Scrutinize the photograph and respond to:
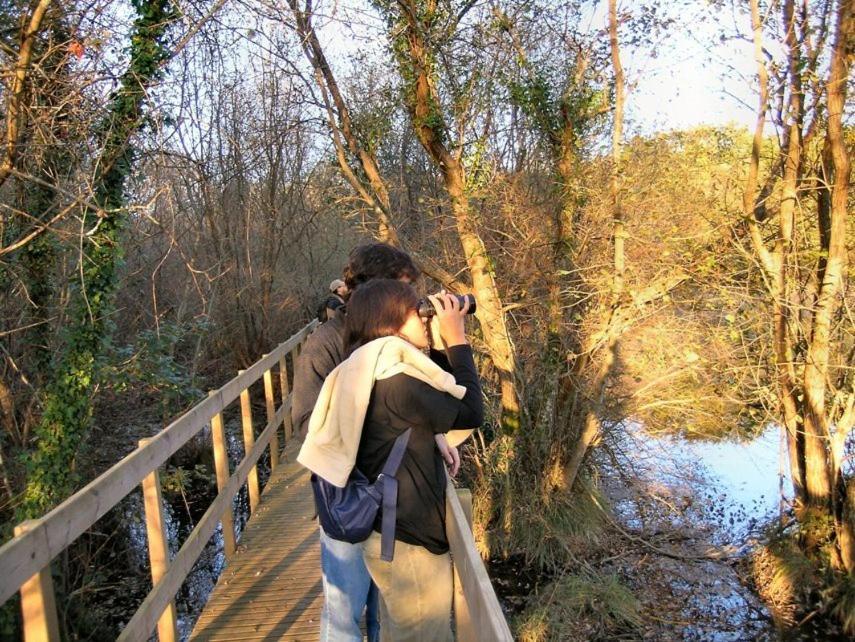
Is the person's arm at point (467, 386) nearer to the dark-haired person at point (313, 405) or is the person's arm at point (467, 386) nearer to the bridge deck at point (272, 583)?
the dark-haired person at point (313, 405)

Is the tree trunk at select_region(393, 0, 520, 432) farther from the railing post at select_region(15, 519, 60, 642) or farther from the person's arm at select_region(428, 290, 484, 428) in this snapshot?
the railing post at select_region(15, 519, 60, 642)

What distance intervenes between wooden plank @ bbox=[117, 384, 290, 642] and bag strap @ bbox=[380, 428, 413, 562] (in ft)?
3.65

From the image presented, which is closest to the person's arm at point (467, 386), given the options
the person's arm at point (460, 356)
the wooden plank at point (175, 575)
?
the person's arm at point (460, 356)

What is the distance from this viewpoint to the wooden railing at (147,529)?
1928 millimetres

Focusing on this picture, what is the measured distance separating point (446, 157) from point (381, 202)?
5.41 ft

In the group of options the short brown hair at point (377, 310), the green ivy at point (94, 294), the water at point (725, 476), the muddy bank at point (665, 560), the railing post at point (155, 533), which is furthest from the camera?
the water at point (725, 476)

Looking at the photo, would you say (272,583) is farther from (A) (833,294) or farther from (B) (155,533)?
(A) (833,294)

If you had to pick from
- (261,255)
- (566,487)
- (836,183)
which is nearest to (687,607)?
(566,487)

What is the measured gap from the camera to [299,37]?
9.43 m

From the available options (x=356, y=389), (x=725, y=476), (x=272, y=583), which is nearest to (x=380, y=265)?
(x=356, y=389)

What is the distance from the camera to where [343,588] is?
2.47 m

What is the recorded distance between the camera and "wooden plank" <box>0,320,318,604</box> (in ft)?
5.96

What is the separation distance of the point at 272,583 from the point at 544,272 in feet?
20.6

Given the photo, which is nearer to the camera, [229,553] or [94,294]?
[229,553]
